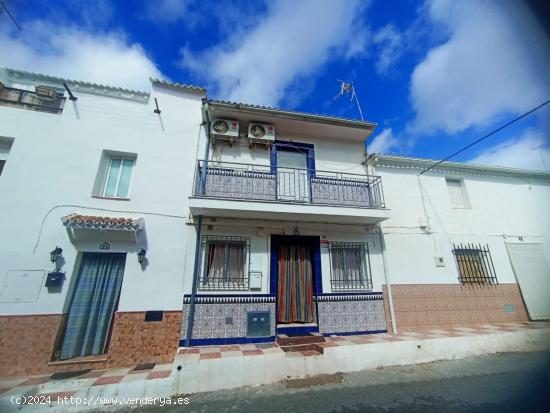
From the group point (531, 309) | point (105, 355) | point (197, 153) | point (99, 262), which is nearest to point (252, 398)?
point (105, 355)

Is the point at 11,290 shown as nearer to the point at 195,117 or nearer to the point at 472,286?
the point at 195,117

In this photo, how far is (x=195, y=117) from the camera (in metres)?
8.10

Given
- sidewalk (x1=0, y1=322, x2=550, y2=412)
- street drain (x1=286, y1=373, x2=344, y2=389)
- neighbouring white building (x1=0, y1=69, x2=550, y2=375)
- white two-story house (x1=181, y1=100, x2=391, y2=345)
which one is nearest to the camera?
sidewalk (x1=0, y1=322, x2=550, y2=412)

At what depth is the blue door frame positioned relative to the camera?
6941mm

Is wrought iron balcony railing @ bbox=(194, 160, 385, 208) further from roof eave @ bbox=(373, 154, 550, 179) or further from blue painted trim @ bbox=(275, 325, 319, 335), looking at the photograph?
blue painted trim @ bbox=(275, 325, 319, 335)

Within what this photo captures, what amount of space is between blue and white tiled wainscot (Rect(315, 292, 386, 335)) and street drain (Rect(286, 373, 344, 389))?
1522 mm

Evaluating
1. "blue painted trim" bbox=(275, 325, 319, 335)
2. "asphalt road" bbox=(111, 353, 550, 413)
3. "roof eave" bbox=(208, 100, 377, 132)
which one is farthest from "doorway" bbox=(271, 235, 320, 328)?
"roof eave" bbox=(208, 100, 377, 132)

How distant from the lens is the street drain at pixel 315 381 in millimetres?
5117

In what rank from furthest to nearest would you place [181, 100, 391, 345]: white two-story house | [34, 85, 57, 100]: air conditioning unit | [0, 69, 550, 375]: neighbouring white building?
1. [34, 85, 57, 100]: air conditioning unit
2. [181, 100, 391, 345]: white two-story house
3. [0, 69, 550, 375]: neighbouring white building

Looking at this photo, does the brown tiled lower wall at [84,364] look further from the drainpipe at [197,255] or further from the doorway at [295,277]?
the doorway at [295,277]

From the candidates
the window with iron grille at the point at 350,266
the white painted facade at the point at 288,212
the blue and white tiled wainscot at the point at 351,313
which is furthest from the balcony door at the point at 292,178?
the blue and white tiled wainscot at the point at 351,313

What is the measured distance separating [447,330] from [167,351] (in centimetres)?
853

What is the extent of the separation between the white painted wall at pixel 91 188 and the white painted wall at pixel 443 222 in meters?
7.25

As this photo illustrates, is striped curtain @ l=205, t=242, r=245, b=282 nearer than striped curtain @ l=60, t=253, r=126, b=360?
No
